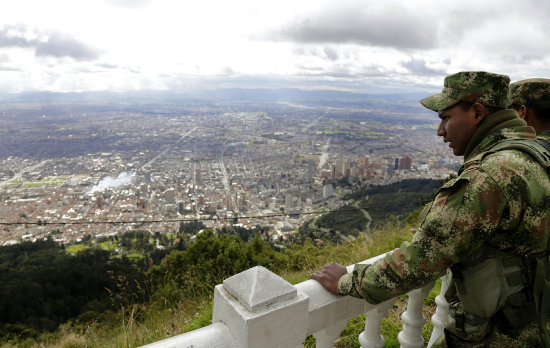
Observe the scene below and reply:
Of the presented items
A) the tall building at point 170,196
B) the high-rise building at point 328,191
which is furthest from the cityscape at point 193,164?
the tall building at point 170,196

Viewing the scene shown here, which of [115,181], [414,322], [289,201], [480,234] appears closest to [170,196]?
[115,181]

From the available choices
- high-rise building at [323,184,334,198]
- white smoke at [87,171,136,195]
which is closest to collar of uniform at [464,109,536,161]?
high-rise building at [323,184,334,198]

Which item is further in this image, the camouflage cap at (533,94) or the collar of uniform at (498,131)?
the camouflage cap at (533,94)

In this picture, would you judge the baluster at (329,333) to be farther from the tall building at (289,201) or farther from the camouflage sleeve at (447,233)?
the tall building at (289,201)

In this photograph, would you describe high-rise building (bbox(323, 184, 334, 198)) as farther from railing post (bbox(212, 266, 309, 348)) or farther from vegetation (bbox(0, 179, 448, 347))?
railing post (bbox(212, 266, 309, 348))

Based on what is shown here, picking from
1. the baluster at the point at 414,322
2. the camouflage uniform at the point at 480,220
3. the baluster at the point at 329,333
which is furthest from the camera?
the baluster at the point at 414,322

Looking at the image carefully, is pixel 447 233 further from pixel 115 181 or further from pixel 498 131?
pixel 115 181
